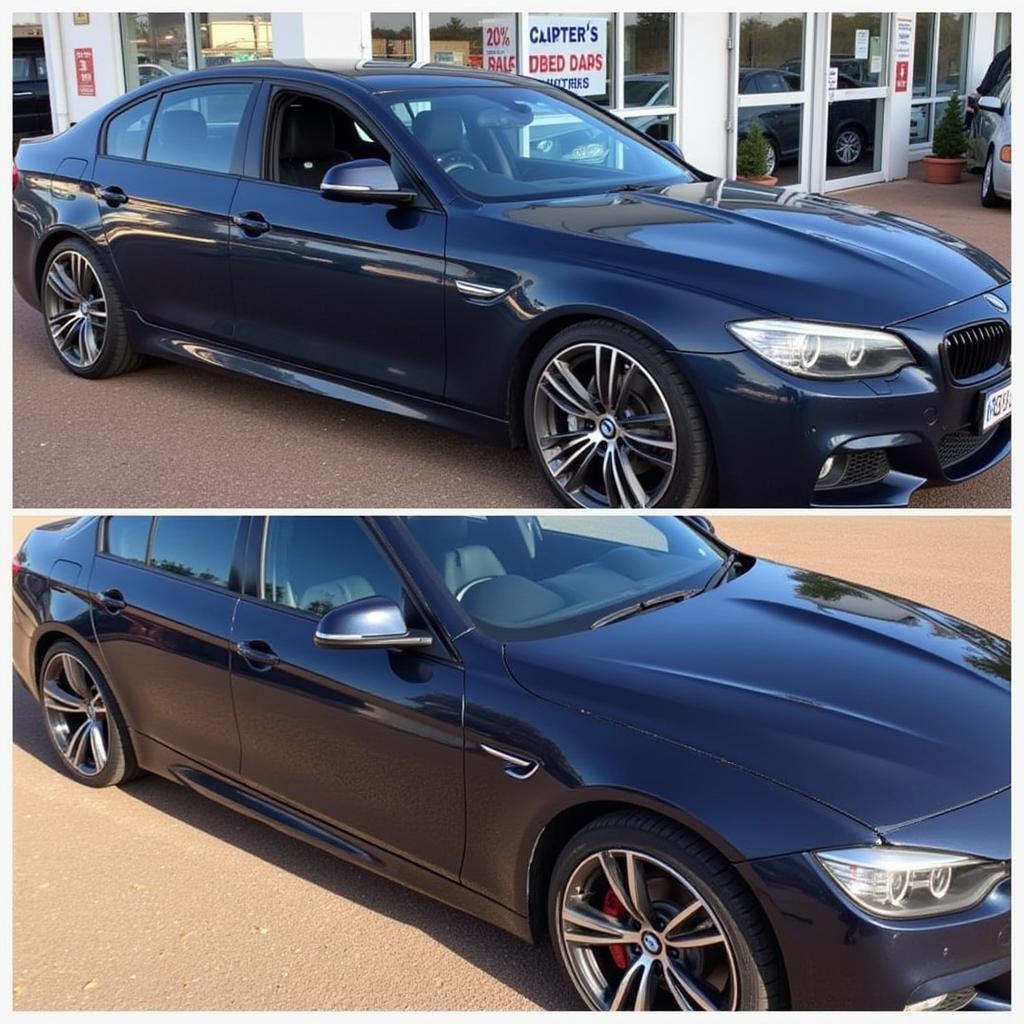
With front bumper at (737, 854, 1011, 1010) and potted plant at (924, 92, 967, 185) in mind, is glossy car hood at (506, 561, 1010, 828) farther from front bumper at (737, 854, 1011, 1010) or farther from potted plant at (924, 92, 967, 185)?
potted plant at (924, 92, 967, 185)

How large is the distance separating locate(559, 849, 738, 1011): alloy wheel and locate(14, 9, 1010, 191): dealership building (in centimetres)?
874

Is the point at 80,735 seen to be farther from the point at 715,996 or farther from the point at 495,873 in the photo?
the point at 715,996

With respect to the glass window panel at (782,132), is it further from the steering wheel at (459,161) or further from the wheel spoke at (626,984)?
the wheel spoke at (626,984)

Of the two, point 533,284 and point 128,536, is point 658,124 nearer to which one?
point 533,284

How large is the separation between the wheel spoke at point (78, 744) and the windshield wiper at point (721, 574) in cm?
253

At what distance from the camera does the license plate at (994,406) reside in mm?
4609

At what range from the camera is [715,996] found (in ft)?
10.1

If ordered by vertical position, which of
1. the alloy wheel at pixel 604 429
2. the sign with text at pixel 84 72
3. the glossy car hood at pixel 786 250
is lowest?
the alloy wheel at pixel 604 429

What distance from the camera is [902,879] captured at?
9.15 ft

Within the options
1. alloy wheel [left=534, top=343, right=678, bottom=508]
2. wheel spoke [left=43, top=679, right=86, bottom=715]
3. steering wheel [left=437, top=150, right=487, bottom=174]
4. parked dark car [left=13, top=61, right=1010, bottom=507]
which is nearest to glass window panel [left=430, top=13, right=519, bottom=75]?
parked dark car [left=13, top=61, right=1010, bottom=507]

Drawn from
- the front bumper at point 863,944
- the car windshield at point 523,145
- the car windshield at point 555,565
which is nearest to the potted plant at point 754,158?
the car windshield at point 523,145

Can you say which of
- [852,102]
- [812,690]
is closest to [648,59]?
[852,102]

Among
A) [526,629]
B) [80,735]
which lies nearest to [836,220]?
[526,629]

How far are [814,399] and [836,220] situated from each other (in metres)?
1.32
